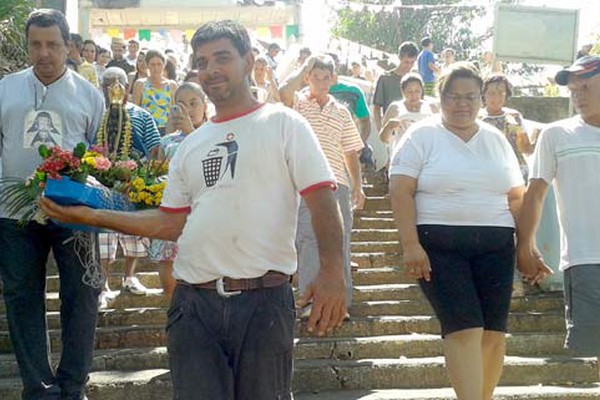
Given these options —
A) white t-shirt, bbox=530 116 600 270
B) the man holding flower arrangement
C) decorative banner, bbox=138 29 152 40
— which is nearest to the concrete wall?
white t-shirt, bbox=530 116 600 270

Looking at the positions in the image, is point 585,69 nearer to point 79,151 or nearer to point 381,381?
→ point 381,381

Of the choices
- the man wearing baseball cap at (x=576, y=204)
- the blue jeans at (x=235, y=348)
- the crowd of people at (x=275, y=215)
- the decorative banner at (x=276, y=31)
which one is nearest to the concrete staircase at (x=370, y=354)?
the crowd of people at (x=275, y=215)

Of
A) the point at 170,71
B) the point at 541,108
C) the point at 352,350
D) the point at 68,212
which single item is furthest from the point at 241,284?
the point at 541,108

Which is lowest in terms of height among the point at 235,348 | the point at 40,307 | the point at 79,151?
the point at 40,307

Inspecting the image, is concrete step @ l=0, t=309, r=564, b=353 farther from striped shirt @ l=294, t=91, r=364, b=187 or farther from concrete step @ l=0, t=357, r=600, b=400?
striped shirt @ l=294, t=91, r=364, b=187

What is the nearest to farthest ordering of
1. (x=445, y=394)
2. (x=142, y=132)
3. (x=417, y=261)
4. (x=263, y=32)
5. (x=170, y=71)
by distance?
1. (x=417, y=261)
2. (x=142, y=132)
3. (x=445, y=394)
4. (x=170, y=71)
5. (x=263, y=32)

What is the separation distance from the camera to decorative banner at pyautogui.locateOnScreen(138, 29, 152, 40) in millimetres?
21755

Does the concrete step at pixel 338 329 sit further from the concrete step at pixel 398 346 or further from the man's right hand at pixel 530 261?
the man's right hand at pixel 530 261

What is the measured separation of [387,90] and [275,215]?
8097mm

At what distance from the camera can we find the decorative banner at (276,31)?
21109mm

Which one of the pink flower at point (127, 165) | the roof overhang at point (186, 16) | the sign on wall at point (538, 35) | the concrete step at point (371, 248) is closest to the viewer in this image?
the pink flower at point (127, 165)

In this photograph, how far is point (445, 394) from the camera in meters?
6.54

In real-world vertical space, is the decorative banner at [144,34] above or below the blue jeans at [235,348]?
above

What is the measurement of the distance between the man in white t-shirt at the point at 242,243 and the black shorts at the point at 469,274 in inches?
61.2
